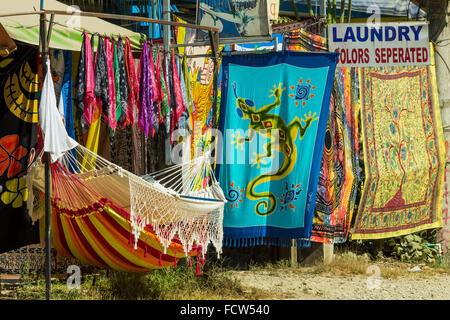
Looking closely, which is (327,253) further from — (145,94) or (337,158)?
(145,94)

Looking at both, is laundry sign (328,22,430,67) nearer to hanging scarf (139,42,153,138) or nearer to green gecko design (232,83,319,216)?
green gecko design (232,83,319,216)

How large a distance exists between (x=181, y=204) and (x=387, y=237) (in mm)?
4063

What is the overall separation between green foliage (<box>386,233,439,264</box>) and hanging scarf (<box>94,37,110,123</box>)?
15.6 feet

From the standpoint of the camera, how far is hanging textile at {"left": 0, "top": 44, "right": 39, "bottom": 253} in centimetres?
547

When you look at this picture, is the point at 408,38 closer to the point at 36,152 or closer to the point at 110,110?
the point at 110,110

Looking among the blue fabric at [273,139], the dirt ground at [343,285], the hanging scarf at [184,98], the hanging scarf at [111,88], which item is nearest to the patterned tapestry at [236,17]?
the blue fabric at [273,139]

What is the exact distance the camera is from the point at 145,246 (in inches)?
211

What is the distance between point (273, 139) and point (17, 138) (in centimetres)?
228

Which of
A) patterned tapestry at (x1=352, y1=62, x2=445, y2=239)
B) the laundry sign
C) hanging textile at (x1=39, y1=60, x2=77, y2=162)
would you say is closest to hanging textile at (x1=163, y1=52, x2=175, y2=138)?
hanging textile at (x1=39, y1=60, x2=77, y2=162)

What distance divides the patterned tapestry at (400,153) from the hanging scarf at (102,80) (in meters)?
3.56

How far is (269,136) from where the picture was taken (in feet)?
21.4

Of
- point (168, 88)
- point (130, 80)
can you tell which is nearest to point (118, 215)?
point (130, 80)

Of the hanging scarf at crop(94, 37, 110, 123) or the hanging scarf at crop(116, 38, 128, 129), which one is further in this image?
the hanging scarf at crop(116, 38, 128, 129)

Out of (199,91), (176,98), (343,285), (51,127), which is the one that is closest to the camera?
(51,127)
